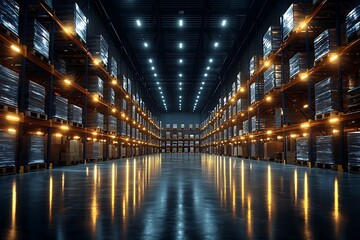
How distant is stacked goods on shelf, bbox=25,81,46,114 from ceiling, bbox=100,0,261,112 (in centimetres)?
803

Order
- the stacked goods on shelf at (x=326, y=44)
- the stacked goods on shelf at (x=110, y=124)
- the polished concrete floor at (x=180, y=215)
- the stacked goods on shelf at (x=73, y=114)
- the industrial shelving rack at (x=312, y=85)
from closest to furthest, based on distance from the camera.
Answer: the polished concrete floor at (x=180, y=215), the industrial shelving rack at (x=312, y=85), the stacked goods on shelf at (x=326, y=44), the stacked goods on shelf at (x=73, y=114), the stacked goods on shelf at (x=110, y=124)

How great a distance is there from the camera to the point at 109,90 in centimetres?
1538

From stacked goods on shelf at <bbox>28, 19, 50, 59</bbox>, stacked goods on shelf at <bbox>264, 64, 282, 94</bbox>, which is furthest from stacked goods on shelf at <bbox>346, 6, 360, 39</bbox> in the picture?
stacked goods on shelf at <bbox>28, 19, 50, 59</bbox>

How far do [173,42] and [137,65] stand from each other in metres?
6.18

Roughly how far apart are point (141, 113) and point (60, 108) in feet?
60.0

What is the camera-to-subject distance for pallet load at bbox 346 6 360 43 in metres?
6.61

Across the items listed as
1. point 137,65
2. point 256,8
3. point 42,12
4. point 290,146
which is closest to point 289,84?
point 290,146

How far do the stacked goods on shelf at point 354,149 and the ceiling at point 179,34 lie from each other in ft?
31.6

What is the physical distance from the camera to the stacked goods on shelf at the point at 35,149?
7.46 meters

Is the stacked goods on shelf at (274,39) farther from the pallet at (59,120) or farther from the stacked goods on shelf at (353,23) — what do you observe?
the pallet at (59,120)

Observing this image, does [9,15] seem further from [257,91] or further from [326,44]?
[257,91]

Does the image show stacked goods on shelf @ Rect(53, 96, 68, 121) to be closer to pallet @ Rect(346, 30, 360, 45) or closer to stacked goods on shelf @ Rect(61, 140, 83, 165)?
stacked goods on shelf @ Rect(61, 140, 83, 165)

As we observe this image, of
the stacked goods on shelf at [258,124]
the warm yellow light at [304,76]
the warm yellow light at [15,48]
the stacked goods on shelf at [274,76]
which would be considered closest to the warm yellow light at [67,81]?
the warm yellow light at [15,48]

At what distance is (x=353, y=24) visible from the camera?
6770 millimetres
